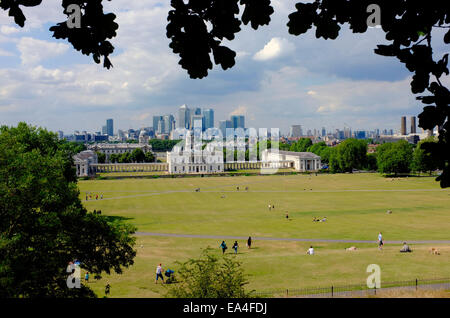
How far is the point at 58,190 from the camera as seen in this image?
1641 centimetres

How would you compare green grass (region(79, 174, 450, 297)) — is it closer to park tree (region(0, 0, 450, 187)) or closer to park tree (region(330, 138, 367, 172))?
park tree (region(0, 0, 450, 187))

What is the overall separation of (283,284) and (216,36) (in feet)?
60.8

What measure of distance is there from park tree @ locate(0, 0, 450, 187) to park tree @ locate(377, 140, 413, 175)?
332 ft

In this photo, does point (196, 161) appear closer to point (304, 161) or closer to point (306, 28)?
point (304, 161)

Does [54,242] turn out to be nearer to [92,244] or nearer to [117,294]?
[92,244]

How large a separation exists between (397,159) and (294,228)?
68013 mm

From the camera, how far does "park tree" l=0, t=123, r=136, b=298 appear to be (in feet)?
39.7

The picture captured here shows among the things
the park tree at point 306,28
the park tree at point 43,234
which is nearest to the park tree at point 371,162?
the park tree at point 43,234

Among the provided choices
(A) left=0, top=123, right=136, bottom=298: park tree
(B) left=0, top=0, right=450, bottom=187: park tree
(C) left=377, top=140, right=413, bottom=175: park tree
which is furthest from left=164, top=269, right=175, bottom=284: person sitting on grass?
(C) left=377, top=140, right=413, bottom=175: park tree

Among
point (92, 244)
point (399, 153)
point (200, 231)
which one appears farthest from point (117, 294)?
point (399, 153)

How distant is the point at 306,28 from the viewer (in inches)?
165

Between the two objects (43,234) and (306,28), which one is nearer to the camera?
(306,28)

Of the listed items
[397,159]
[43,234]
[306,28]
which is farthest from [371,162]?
[306,28]

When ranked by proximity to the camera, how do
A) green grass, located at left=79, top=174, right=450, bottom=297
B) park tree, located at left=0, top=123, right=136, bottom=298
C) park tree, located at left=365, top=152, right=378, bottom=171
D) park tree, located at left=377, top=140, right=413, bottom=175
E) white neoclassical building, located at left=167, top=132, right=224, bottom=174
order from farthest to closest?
white neoclassical building, located at left=167, top=132, right=224, bottom=174 < park tree, located at left=365, top=152, right=378, bottom=171 < park tree, located at left=377, top=140, right=413, bottom=175 < green grass, located at left=79, top=174, right=450, bottom=297 < park tree, located at left=0, top=123, right=136, bottom=298
